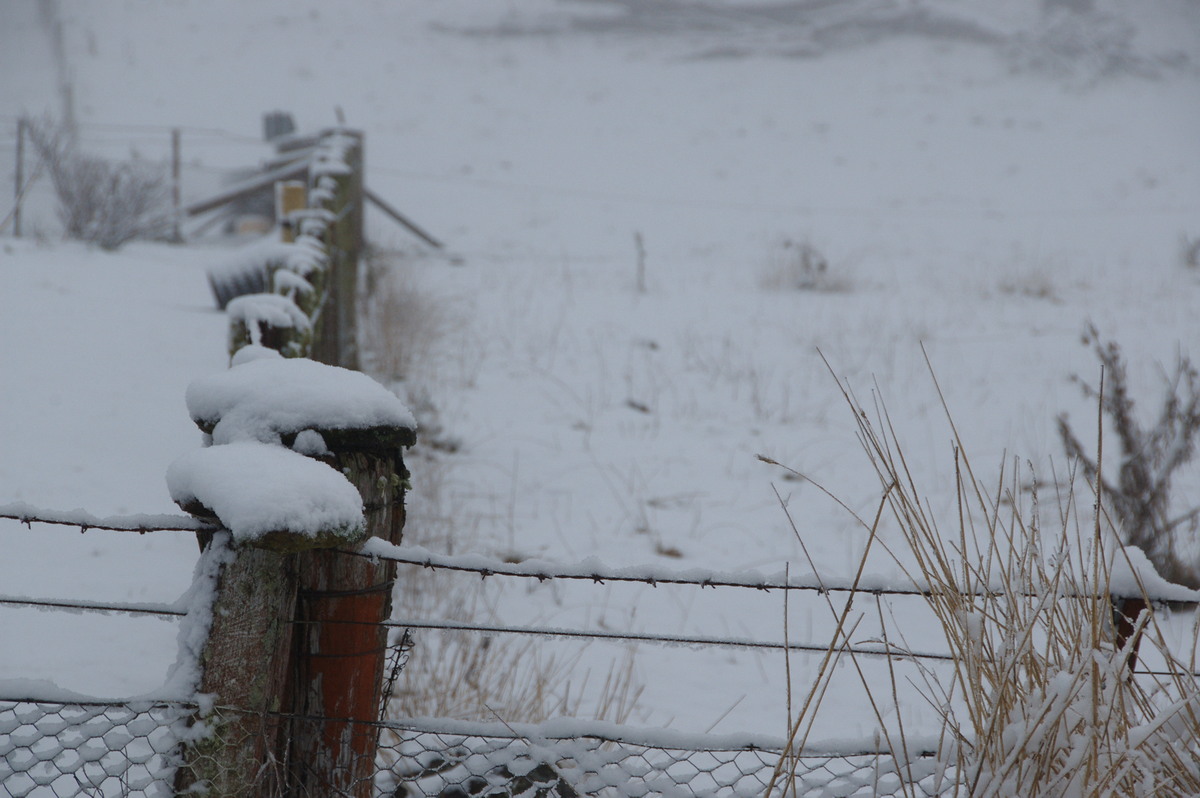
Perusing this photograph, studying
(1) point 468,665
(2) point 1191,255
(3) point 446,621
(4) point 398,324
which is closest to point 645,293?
(4) point 398,324

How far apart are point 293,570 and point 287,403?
24 cm

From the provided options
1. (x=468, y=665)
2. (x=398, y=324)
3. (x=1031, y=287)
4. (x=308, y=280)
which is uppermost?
(x=1031, y=287)

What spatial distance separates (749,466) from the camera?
5062mm

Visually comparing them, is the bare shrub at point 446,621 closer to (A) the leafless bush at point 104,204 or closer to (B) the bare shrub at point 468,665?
(B) the bare shrub at point 468,665

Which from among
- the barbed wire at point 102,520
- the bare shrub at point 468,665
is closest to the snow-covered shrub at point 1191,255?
the bare shrub at point 468,665

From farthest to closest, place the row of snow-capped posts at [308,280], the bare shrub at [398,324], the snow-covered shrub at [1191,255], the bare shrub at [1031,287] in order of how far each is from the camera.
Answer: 1. the snow-covered shrub at [1191,255]
2. the bare shrub at [1031,287]
3. the bare shrub at [398,324]
4. the row of snow-capped posts at [308,280]

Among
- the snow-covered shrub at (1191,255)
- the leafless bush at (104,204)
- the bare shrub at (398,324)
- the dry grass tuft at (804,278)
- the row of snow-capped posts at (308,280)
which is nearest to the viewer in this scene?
the row of snow-capped posts at (308,280)

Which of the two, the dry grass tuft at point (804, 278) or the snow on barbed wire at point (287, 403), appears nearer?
the snow on barbed wire at point (287, 403)

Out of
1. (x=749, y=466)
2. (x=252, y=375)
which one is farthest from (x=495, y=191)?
(x=252, y=375)

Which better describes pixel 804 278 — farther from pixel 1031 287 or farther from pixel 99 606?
pixel 99 606

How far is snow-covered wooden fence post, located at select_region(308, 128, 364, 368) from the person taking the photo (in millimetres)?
3807

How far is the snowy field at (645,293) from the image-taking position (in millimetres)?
3395

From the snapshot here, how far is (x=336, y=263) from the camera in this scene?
440 cm

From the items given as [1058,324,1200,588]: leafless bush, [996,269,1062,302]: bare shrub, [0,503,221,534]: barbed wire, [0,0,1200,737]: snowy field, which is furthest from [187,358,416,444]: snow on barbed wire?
[996,269,1062,302]: bare shrub
